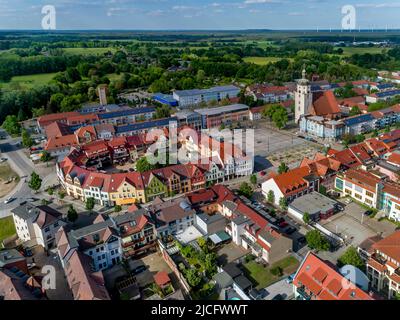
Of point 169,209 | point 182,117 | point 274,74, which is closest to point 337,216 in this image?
point 169,209

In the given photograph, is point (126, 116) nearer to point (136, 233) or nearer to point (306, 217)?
point (136, 233)

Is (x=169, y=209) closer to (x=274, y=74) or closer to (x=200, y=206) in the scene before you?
(x=200, y=206)

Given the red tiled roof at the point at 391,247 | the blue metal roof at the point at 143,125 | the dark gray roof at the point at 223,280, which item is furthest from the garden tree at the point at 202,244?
the blue metal roof at the point at 143,125

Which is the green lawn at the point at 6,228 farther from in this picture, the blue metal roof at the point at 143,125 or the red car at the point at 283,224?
the blue metal roof at the point at 143,125

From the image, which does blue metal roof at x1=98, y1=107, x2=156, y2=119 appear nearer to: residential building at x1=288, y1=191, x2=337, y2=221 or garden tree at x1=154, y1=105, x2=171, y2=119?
garden tree at x1=154, y1=105, x2=171, y2=119

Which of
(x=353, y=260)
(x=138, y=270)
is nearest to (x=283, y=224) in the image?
(x=353, y=260)
